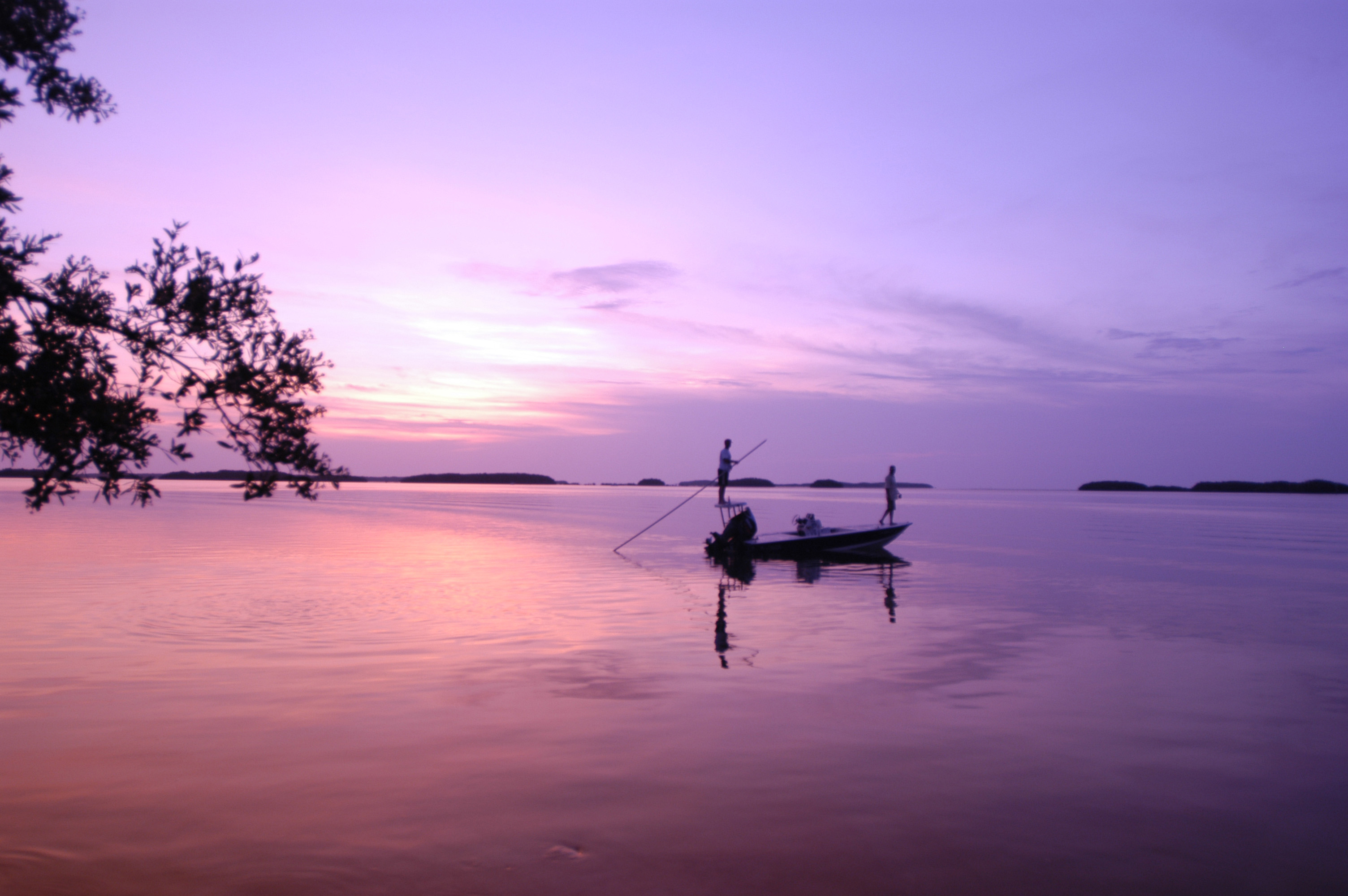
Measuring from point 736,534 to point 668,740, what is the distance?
22.7 m

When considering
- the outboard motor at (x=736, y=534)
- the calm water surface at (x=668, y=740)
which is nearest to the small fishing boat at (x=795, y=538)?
the outboard motor at (x=736, y=534)

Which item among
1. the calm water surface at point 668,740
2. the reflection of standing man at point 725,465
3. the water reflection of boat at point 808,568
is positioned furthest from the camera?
the reflection of standing man at point 725,465

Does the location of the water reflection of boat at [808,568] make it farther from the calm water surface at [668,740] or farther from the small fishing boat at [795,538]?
the calm water surface at [668,740]

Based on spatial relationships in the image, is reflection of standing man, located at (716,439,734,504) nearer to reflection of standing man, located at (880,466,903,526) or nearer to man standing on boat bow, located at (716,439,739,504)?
man standing on boat bow, located at (716,439,739,504)

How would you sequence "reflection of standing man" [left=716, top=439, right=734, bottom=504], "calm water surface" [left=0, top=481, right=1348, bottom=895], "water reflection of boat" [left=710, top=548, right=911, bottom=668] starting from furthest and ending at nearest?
"reflection of standing man" [left=716, top=439, right=734, bottom=504] < "water reflection of boat" [left=710, top=548, right=911, bottom=668] < "calm water surface" [left=0, top=481, right=1348, bottom=895]

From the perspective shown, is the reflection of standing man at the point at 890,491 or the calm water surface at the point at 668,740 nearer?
the calm water surface at the point at 668,740

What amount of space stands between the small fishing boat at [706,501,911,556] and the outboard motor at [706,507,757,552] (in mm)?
17

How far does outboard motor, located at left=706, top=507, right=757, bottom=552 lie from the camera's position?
32875mm

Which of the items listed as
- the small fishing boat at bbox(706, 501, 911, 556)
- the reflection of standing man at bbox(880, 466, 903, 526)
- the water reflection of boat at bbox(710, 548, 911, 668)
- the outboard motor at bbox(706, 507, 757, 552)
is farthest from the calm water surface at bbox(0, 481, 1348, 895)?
the reflection of standing man at bbox(880, 466, 903, 526)

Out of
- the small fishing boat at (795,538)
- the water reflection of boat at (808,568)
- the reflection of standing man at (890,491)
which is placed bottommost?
the water reflection of boat at (808,568)

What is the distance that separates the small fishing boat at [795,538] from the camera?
33000 mm

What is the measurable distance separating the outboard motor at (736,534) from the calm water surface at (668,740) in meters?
7.54

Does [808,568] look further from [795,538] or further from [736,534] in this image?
[736,534]

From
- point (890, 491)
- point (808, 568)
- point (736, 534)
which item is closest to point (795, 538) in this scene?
point (808, 568)
